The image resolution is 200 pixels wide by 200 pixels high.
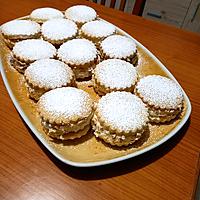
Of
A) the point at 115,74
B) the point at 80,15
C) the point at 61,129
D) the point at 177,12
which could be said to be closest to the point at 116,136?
the point at 61,129

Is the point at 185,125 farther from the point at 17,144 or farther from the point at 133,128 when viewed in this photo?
the point at 17,144

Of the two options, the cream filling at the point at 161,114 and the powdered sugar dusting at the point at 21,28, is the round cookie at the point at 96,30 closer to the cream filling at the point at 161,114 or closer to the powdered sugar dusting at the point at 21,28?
the powdered sugar dusting at the point at 21,28

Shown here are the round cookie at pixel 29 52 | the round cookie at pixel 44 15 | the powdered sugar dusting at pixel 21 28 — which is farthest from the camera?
the round cookie at pixel 44 15

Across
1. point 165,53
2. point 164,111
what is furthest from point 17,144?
point 165,53

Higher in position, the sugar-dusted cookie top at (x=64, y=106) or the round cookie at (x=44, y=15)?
the round cookie at (x=44, y=15)

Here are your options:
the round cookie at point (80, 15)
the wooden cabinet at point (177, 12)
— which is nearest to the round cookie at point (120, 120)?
the round cookie at point (80, 15)

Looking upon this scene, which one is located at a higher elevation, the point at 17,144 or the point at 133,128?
the point at 133,128

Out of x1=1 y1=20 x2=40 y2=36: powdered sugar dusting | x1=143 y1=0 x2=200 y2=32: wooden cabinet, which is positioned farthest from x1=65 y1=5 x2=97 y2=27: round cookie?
x1=143 y1=0 x2=200 y2=32: wooden cabinet

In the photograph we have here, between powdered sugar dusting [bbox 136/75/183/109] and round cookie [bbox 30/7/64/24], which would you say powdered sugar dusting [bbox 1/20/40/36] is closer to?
round cookie [bbox 30/7/64/24]
